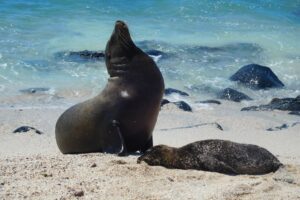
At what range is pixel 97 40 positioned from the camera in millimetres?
17016

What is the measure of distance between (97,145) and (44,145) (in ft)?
3.18

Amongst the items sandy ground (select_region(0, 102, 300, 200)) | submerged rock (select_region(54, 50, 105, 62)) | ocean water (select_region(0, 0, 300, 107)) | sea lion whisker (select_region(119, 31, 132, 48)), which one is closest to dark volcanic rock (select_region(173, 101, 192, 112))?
Answer: ocean water (select_region(0, 0, 300, 107))

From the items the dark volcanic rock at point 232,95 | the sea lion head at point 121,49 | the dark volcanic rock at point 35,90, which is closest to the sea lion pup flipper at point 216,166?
the sea lion head at point 121,49

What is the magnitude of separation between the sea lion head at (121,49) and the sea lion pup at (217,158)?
141 cm

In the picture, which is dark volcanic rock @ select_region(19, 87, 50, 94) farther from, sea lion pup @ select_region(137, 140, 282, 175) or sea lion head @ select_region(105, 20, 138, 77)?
sea lion pup @ select_region(137, 140, 282, 175)

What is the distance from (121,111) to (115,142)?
29cm

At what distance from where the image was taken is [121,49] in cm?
657

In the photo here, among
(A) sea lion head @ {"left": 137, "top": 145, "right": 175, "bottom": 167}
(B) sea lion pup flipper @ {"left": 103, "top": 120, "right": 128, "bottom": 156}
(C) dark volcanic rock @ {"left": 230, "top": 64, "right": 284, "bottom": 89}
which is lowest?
(C) dark volcanic rock @ {"left": 230, "top": 64, "right": 284, "bottom": 89}

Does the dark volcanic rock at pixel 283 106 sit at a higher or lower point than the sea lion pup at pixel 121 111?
lower

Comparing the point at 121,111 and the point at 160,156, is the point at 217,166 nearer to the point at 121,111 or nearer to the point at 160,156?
the point at 160,156

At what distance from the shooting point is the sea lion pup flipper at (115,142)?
5957 millimetres

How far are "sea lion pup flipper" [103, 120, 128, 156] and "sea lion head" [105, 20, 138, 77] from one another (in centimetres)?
60

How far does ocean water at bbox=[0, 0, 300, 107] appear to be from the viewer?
12.2 m

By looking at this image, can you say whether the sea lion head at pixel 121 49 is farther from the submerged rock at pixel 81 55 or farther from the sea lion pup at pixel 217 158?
the submerged rock at pixel 81 55
